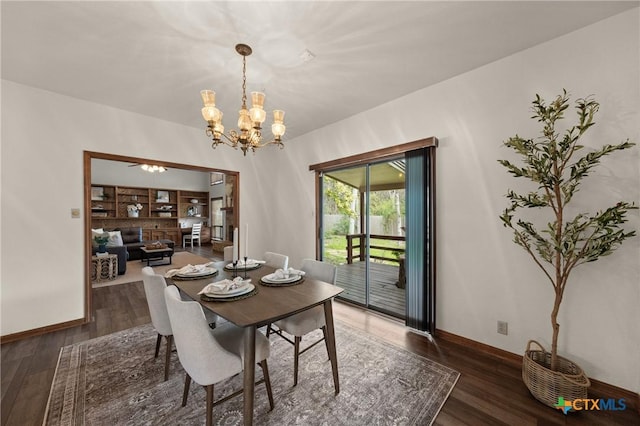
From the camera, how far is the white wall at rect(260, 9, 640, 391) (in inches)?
70.4

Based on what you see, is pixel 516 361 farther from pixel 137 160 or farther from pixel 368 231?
pixel 137 160

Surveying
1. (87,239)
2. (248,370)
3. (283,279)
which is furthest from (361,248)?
(87,239)

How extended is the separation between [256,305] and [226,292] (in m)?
0.26

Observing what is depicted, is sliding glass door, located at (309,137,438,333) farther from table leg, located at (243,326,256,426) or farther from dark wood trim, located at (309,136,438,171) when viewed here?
table leg, located at (243,326,256,426)

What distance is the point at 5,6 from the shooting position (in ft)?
5.55

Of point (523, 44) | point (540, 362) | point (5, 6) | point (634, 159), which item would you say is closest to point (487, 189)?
point (634, 159)

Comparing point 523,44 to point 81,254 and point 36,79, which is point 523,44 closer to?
point 36,79

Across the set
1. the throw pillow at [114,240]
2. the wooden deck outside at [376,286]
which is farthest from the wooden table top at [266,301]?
the throw pillow at [114,240]

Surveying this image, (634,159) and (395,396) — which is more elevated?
(634,159)

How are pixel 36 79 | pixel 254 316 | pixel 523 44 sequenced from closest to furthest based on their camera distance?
pixel 254 316 < pixel 523 44 < pixel 36 79

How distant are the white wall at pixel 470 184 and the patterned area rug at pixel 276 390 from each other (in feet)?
2.82

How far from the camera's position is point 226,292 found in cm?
167

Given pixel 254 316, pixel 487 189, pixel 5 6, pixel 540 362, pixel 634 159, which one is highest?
pixel 5 6

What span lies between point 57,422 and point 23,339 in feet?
6.12
